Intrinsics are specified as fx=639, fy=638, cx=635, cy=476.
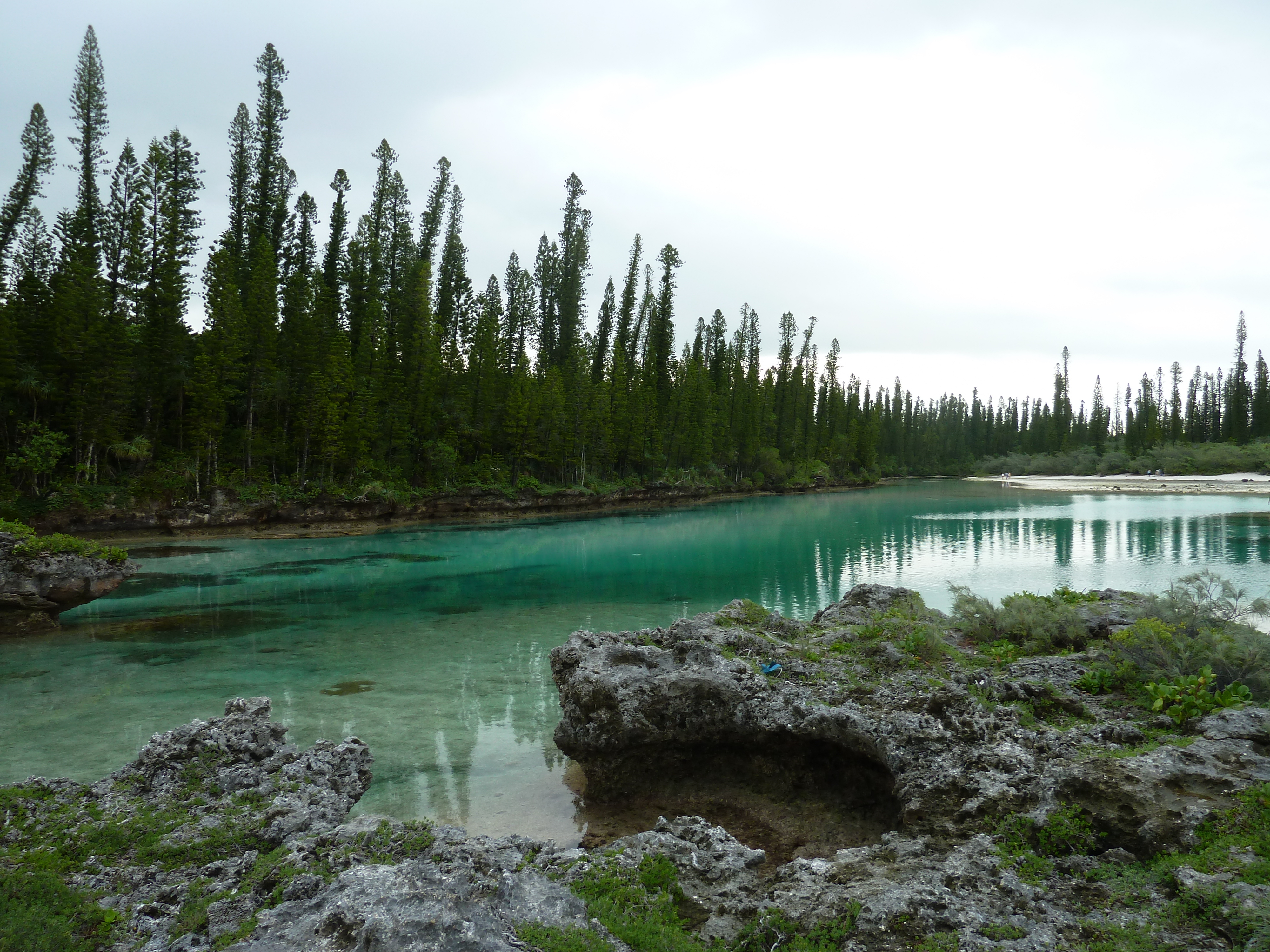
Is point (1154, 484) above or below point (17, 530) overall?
below

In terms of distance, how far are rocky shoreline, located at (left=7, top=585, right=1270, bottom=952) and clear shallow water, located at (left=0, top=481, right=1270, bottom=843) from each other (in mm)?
1593

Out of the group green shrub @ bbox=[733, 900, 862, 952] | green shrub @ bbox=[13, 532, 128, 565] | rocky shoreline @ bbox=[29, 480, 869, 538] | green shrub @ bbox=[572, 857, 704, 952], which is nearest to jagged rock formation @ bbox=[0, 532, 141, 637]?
green shrub @ bbox=[13, 532, 128, 565]

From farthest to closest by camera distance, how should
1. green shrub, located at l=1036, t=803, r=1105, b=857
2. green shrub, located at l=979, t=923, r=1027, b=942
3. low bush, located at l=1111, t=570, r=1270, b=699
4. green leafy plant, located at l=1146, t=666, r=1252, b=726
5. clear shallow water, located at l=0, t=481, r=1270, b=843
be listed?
clear shallow water, located at l=0, t=481, r=1270, b=843, low bush, located at l=1111, t=570, r=1270, b=699, green leafy plant, located at l=1146, t=666, r=1252, b=726, green shrub, located at l=1036, t=803, r=1105, b=857, green shrub, located at l=979, t=923, r=1027, b=942

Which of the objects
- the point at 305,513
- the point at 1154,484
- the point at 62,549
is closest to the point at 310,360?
the point at 305,513

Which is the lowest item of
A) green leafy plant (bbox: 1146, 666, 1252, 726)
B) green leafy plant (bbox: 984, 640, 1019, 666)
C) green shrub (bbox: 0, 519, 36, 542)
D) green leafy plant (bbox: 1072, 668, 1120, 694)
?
green leafy plant (bbox: 984, 640, 1019, 666)

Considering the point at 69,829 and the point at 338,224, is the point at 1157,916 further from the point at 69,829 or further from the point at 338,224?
the point at 338,224

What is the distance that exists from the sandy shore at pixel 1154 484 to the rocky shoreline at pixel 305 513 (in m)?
43.8

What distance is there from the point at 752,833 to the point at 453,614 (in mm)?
11209

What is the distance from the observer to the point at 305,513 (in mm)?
33656

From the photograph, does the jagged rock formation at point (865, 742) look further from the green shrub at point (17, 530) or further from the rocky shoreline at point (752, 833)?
the green shrub at point (17, 530)

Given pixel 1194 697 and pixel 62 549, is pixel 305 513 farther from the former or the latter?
pixel 1194 697

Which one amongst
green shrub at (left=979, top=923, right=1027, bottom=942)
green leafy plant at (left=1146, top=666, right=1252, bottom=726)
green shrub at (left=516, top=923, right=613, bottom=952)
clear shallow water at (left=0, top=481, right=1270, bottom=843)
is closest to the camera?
green shrub at (left=516, top=923, right=613, bottom=952)

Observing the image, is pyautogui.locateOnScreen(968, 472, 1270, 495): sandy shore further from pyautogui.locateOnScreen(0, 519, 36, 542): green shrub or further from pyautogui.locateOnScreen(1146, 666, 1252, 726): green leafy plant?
pyautogui.locateOnScreen(0, 519, 36, 542): green shrub

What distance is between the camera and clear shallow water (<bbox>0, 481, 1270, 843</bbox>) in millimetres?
7504
